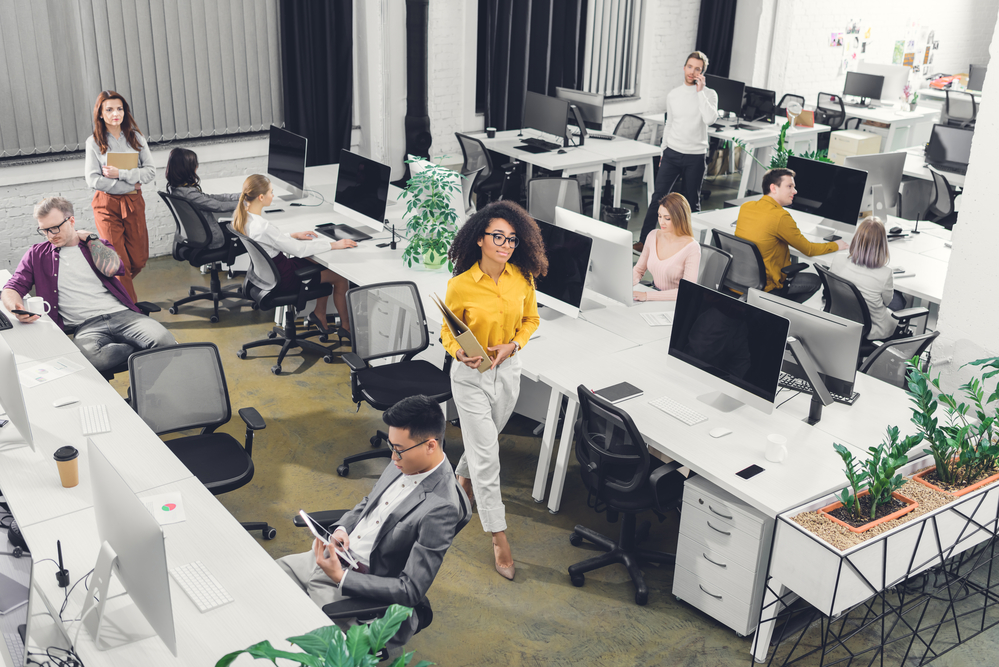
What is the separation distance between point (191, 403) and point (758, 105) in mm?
7452

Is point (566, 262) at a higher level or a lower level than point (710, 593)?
higher

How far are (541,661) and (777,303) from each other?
1.76 m

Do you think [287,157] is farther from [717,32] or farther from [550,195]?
[717,32]

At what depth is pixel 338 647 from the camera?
186cm

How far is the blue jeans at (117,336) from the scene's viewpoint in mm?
4414

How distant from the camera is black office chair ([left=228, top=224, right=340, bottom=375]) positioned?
529 cm

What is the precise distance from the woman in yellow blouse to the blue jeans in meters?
1.72

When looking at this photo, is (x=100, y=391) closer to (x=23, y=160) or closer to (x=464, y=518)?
(x=464, y=518)

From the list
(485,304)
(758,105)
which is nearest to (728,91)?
(758,105)

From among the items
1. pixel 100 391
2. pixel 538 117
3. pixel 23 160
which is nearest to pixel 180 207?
pixel 23 160

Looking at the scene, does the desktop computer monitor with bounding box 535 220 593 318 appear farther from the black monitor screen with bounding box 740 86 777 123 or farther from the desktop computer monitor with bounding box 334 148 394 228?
the black monitor screen with bounding box 740 86 777 123

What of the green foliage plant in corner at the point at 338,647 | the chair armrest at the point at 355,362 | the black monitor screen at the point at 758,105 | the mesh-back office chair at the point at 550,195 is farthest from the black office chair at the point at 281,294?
the black monitor screen at the point at 758,105

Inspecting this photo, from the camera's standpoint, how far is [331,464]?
14.8 feet

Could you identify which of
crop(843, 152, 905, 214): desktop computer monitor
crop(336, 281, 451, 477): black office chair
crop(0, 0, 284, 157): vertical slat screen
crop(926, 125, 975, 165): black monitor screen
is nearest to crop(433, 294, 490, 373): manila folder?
crop(336, 281, 451, 477): black office chair
